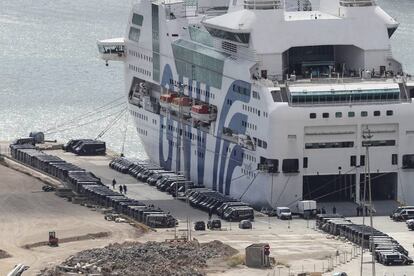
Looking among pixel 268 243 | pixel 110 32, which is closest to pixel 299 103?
pixel 268 243

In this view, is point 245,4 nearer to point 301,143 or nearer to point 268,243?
point 301,143

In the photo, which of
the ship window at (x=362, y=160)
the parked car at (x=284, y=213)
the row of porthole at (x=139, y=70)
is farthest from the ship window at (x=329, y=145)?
the row of porthole at (x=139, y=70)

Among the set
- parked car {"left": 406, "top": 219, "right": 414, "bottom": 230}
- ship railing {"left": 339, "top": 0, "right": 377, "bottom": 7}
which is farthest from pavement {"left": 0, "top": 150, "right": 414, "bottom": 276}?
ship railing {"left": 339, "top": 0, "right": 377, "bottom": 7}

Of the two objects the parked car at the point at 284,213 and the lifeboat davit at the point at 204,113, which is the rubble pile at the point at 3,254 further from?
the lifeboat davit at the point at 204,113

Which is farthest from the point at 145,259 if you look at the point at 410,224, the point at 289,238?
the point at 410,224

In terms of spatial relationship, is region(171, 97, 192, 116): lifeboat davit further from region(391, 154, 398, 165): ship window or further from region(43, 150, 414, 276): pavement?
region(391, 154, 398, 165): ship window

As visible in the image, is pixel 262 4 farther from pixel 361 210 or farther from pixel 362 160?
pixel 361 210
